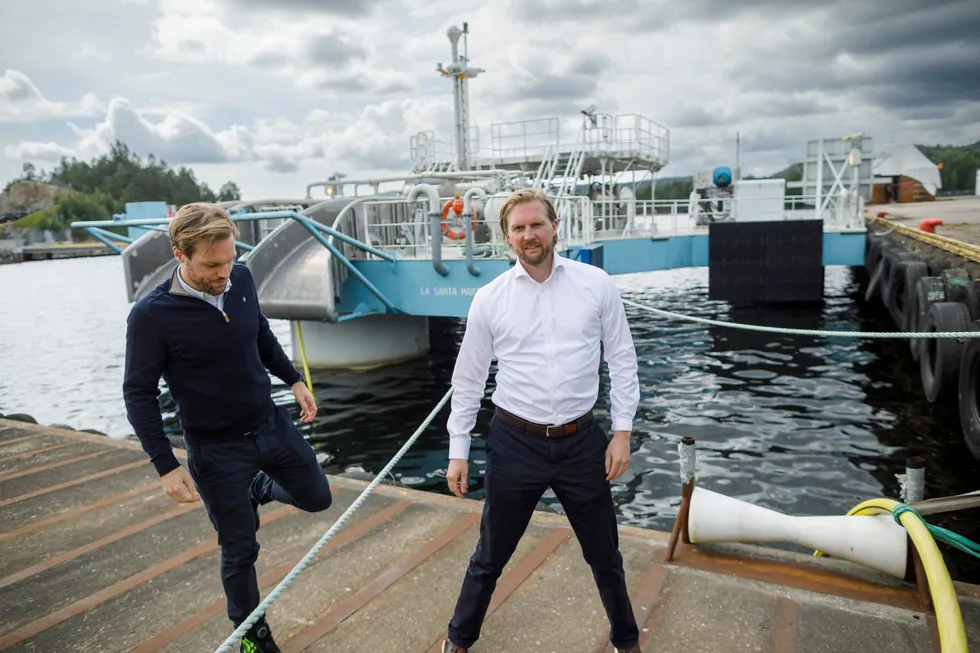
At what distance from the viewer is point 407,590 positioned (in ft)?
11.1

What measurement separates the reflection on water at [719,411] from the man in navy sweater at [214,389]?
12.2 feet

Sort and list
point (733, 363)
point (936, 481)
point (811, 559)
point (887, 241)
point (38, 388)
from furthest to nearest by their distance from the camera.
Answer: point (887, 241) < point (38, 388) < point (733, 363) < point (936, 481) < point (811, 559)

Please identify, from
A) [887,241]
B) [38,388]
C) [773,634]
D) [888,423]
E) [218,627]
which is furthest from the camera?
[887,241]

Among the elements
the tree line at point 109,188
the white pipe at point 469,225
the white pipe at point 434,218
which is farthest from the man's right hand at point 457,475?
the tree line at point 109,188

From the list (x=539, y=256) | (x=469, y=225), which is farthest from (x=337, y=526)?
(x=469, y=225)

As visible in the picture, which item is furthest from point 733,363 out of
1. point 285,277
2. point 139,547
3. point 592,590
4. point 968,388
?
point 139,547

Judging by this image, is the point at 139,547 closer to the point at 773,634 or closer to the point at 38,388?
the point at 773,634

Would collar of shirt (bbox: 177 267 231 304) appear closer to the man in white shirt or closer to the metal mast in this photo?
the man in white shirt

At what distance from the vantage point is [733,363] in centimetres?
1166

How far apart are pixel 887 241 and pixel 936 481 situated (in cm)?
1025

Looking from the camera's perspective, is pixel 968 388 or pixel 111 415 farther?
pixel 111 415

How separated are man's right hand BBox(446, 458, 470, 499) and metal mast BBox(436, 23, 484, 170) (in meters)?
16.7

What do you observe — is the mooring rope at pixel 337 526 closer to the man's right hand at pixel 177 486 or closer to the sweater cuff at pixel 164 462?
the man's right hand at pixel 177 486

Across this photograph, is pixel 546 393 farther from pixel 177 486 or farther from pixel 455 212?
pixel 455 212
